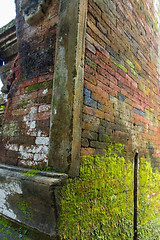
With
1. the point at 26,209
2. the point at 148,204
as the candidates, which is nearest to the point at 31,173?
the point at 26,209

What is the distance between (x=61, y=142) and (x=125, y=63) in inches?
104

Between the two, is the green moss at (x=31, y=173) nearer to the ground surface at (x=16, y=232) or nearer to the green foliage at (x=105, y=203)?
the green foliage at (x=105, y=203)

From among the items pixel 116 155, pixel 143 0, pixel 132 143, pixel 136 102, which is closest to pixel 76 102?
pixel 116 155

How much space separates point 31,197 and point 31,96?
1.59 metres

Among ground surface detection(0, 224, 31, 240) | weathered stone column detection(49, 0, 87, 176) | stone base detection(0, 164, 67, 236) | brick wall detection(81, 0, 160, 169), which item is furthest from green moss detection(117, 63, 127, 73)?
ground surface detection(0, 224, 31, 240)

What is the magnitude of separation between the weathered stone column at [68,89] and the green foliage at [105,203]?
1.15 ft

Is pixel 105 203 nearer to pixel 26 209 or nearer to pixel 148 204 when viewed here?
pixel 26 209

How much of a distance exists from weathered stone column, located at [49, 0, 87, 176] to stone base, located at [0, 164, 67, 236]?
27 centimetres

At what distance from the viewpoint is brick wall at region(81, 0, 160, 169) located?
9.01 feet

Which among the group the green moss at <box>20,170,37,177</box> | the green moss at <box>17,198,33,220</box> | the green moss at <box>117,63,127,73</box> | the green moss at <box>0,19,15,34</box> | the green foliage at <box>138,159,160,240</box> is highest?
the green moss at <box>0,19,15,34</box>

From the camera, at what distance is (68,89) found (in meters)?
2.32

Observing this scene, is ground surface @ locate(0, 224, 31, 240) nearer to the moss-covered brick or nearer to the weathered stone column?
the weathered stone column

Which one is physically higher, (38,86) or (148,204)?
(38,86)

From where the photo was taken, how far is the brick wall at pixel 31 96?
2562 millimetres
